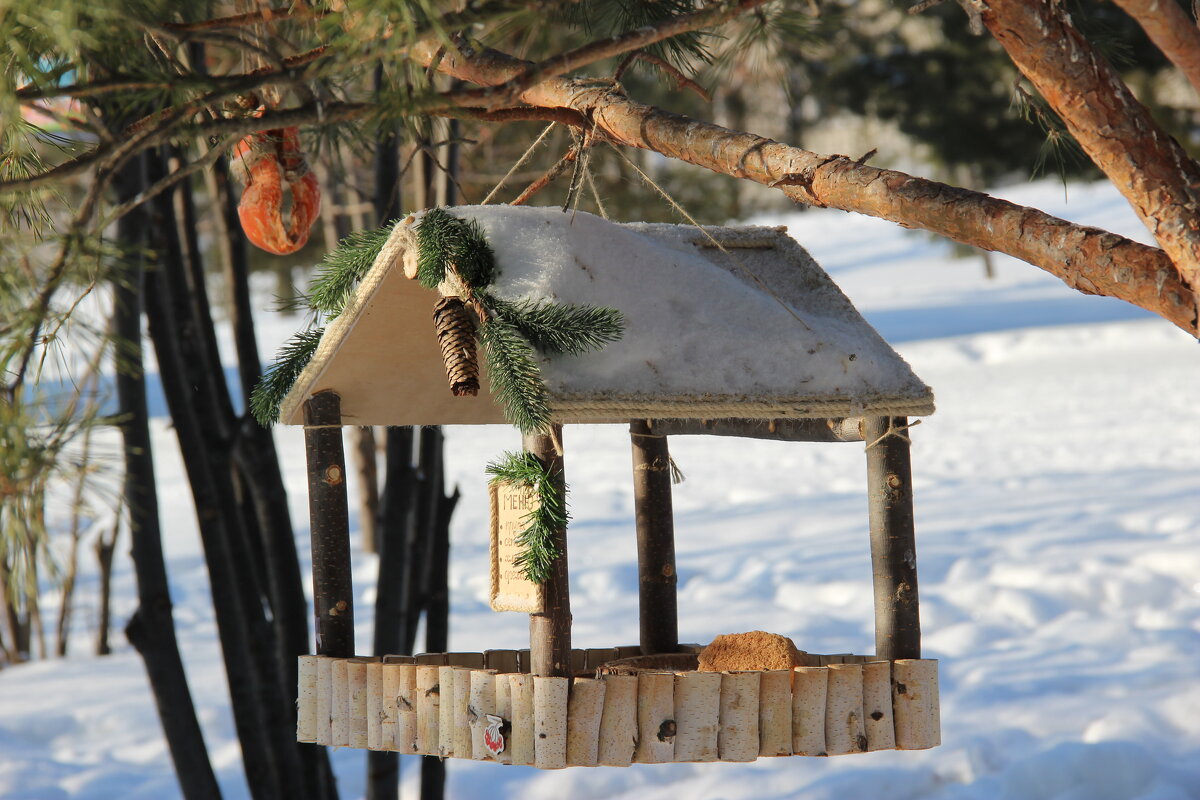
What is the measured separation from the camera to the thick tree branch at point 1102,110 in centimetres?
128

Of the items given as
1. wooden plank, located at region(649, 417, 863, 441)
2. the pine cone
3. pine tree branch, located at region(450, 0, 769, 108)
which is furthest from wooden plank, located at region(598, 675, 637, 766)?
pine tree branch, located at region(450, 0, 769, 108)

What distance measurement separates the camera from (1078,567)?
500 centimetres

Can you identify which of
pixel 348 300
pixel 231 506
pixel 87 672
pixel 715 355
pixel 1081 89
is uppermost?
pixel 1081 89

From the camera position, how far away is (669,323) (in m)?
1.69

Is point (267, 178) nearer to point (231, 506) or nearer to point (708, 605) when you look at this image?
point (231, 506)

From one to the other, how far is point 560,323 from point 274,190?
669mm

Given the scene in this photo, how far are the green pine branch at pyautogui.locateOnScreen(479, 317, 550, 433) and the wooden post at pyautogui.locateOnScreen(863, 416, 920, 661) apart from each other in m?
0.62

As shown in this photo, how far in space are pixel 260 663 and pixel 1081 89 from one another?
2322 millimetres

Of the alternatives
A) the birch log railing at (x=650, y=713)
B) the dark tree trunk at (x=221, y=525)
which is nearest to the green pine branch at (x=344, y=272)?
the birch log railing at (x=650, y=713)

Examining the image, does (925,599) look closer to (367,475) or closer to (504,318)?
(367,475)

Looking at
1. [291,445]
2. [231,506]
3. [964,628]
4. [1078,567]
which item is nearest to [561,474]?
[231,506]

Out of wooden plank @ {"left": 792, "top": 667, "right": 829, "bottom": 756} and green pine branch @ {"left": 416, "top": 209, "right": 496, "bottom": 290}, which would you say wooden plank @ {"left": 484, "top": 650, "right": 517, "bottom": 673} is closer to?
wooden plank @ {"left": 792, "top": 667, "right": 829, "bottom": 756}

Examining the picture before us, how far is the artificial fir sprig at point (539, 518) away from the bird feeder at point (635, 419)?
0.08 feet

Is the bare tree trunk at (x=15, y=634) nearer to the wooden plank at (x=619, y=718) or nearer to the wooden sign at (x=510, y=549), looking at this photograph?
the wooden sign at (x=510, y=549)
